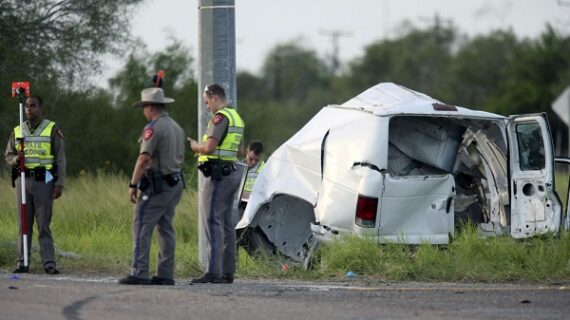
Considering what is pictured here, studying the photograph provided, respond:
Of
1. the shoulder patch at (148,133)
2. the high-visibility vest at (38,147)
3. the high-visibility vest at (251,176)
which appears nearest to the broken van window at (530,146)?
the high-visibility vest at (251,176)

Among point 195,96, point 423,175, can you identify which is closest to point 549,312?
point 423,175

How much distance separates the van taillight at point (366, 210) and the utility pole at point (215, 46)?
1.52m

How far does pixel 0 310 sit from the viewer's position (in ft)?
29.9

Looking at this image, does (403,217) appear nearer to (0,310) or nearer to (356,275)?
(356,275)

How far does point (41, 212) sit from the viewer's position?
495 inches

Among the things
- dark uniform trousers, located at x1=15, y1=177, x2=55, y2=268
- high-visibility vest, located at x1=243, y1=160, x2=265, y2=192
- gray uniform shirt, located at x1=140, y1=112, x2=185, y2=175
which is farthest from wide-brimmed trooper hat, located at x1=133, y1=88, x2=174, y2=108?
high-visibility vest, located at x1=243, y1=160, x2=265, y2=192

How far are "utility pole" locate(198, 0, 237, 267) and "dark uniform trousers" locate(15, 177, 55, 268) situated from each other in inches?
57.7

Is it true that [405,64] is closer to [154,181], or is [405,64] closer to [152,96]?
[152,96]

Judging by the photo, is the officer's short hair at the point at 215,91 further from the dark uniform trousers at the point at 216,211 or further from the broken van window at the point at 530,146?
the broken van window at the point at 530,146

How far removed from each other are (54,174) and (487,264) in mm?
4235

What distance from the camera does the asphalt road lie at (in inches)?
356

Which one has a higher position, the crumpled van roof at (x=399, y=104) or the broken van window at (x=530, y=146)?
→ the crumpled van roof at (x=399, y=104)

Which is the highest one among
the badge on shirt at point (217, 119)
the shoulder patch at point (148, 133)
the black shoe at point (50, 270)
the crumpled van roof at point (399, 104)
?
Result: the crumpled van roof at point (399, 104)

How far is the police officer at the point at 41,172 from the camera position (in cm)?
1254
